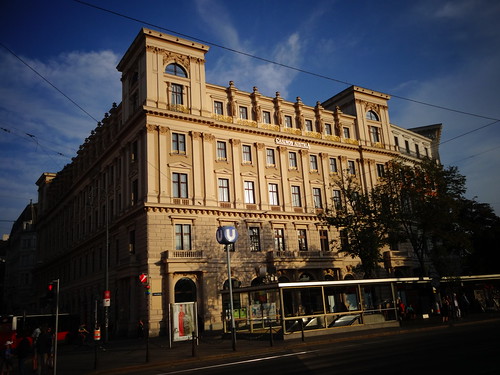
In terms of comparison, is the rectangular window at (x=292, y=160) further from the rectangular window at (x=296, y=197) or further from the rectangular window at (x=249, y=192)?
the rectangular window at (x=249, y=192)

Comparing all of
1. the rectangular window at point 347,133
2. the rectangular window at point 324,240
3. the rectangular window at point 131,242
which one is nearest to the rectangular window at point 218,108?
the rectangular window at point 131,242

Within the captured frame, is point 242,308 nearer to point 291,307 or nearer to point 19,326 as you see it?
point 291,307

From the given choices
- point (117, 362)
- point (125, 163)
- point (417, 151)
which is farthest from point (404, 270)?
point (117, 362)

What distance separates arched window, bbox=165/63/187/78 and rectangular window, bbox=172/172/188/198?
34.8ft

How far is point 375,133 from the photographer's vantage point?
5822 centimetres

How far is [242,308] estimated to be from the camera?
2850 centimetres

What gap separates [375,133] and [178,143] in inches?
1161

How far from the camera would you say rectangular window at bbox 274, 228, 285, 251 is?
45188 millimetres

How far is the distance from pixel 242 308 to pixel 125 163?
76.6 ft

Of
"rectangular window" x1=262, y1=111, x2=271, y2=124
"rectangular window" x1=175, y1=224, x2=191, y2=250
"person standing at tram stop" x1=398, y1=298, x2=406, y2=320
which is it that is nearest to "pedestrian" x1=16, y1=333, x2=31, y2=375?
"rectangular window" x1=175, y1=224, x2=191, y2=250

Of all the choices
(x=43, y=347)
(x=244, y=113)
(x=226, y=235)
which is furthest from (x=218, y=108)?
(x=43, y=347)

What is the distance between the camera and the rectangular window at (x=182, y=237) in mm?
39281

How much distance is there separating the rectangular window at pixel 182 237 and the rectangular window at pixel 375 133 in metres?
30.5

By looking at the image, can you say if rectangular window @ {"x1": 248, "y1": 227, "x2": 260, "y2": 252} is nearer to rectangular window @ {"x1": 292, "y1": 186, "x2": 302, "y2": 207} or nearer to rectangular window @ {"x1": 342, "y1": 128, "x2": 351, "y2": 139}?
rectangular window @ {"x1": 292, "y1": 186, "x2": 302, "y2": 207}
